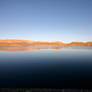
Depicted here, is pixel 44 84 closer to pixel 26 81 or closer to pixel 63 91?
pixel 26 81

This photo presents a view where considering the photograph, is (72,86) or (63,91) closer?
(63,91)

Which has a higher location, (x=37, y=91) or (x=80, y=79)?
(x=37, y=91)

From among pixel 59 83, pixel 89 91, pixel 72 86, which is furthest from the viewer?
pixel 59 83

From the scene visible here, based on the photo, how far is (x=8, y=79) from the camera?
10922 mm

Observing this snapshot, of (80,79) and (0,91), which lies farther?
(80,79)

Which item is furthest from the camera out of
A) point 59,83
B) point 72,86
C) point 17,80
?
point 17,80

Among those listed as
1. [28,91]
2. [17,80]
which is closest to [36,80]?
[17,80]

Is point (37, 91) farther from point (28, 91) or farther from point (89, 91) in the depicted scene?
point (89, 91)

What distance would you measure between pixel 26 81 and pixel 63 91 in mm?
6944

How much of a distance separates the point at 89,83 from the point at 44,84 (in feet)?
20.1

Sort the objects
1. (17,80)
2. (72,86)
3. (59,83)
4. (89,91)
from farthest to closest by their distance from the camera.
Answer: (17,80) → (59,83) → (72,86) → (89,91)

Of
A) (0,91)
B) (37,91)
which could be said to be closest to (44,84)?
(37,91)

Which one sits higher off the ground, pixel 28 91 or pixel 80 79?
pixel 28 91

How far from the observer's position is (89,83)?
32.3ft
